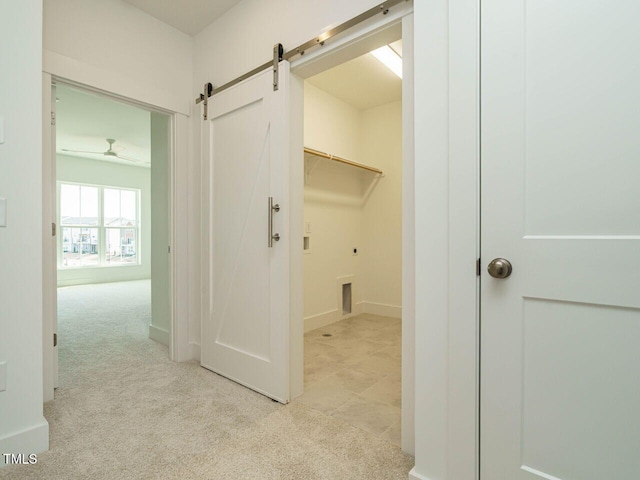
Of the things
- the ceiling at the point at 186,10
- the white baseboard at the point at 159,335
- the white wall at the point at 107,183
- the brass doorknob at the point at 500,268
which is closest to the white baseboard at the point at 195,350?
the white baseboard at the point at 159,335

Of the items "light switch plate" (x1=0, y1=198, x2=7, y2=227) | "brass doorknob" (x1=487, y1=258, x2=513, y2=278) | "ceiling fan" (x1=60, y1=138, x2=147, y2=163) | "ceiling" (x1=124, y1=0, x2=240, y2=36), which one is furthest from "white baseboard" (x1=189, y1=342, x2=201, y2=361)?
"ceiling fan" (x1=60, y1=138, x2=147, y2=163)

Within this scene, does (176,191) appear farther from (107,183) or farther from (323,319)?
(107,183)

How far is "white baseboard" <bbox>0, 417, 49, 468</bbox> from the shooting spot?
4.80 feet

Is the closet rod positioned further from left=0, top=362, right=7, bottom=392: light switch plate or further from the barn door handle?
left=0, top=362, right=7, bottom=392: light switch plate

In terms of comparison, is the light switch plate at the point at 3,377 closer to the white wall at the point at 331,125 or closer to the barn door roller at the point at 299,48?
the barn door roller at the point at 299,48

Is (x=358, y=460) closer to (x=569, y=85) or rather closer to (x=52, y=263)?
(x=569, y=85)

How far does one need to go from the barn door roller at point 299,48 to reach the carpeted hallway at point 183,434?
1.96 meters

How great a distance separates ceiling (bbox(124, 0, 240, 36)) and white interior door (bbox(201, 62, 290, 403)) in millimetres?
661

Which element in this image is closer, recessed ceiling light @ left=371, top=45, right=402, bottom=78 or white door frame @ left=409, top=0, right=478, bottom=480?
white door frame @ left=409, top=0, right=478, bottom=480

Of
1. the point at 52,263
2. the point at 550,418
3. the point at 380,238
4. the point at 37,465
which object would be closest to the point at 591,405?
the point at 550,418

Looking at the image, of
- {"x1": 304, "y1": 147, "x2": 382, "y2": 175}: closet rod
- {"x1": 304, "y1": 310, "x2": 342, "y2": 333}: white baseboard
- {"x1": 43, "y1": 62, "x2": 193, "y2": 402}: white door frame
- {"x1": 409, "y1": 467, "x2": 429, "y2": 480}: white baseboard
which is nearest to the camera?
{"x1": 409, "y1": 467, "x2": 429, "y2": 480}: white baseboard

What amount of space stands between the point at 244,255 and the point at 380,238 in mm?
2456

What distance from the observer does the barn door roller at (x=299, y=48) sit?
5.27 feet

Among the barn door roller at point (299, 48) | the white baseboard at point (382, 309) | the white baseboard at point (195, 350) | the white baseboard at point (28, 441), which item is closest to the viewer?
the white baseboard at point (28, 441)
